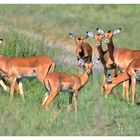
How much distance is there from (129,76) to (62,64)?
103 inches

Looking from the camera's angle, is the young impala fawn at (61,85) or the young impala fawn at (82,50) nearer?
the young impala fawn at (61,85)

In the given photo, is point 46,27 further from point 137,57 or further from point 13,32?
point 137,57

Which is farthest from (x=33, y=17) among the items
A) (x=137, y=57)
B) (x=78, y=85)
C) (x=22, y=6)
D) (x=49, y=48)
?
(x=78, y=85)

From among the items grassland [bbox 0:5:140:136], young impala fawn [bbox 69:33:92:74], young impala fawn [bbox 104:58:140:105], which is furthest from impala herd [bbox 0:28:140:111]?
young impala fawn [bbox 69:33:92:74]

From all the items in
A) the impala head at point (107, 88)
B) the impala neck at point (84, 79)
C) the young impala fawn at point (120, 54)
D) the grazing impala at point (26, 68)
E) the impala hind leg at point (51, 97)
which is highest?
the young impala fawn at point (120, 54)

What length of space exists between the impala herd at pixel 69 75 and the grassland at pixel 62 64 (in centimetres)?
20

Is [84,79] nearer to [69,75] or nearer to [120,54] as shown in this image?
[69,75]

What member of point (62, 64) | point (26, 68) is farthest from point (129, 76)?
point (62, 64)

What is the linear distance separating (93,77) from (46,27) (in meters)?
5.01

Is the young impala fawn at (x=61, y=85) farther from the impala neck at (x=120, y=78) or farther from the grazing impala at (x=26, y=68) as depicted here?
the impala neck at (x=120, y=78)

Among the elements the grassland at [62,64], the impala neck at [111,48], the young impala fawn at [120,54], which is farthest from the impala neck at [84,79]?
the impala neck at [111,48]

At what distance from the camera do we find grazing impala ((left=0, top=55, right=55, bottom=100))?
44.0ft

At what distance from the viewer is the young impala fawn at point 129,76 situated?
1356 cm

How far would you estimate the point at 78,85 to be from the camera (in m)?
12.9
